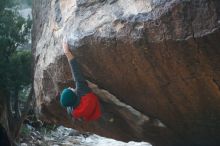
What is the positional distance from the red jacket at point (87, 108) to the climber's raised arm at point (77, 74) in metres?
0.07

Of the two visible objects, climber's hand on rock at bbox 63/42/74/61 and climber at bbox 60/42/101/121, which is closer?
climber at bbox 60/42/101/121

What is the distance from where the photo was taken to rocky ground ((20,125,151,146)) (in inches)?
394

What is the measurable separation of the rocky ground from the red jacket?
5.40m

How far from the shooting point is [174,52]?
3479 mm

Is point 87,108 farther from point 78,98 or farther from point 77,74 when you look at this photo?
point 77,74

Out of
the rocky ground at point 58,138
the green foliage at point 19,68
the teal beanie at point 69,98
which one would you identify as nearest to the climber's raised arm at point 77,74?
the teal beanie at point 69,98

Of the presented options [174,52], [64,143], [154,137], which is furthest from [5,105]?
[174,52]

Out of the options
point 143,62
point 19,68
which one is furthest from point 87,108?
point 19,68

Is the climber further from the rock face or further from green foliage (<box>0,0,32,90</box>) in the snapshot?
green foliage (<box>0,0,32,90</box>)

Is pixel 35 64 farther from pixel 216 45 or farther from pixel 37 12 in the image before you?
pixel 216 45

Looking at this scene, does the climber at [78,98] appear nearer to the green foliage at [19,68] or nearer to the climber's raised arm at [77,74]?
the climber's raised arm at [77,74]

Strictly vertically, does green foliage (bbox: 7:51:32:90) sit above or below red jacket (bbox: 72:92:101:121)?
above

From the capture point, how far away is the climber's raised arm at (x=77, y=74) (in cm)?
397

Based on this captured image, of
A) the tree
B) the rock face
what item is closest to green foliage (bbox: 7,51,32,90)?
the tree
